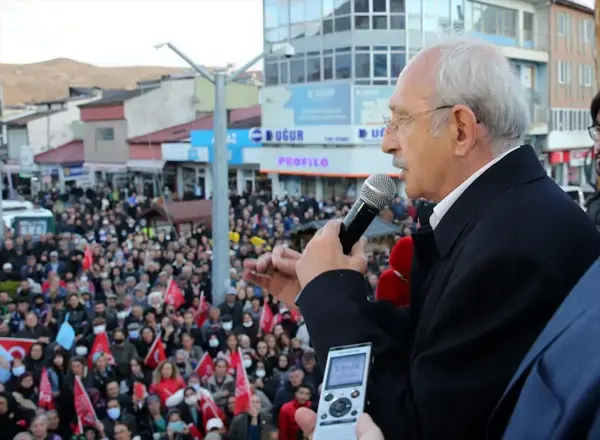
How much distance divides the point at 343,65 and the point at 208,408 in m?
22.9

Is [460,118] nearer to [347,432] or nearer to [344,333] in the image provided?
[344,333]

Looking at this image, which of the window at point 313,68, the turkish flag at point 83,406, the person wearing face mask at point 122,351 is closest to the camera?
the turkish flag at point 83,406

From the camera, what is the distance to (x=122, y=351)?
851 cm

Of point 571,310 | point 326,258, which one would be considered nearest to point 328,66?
point 326,258

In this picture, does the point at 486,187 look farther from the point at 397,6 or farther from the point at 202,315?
the point at 397,6

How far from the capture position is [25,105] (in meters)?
58.5

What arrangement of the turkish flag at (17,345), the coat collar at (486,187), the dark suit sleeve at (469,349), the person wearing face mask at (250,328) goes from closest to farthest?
1. the dark suit sleeve at (469,349)
2. the coat collar at (486,187)
3. the turkish flag at (17,345)
4. the person wearing face mask at (250,328)

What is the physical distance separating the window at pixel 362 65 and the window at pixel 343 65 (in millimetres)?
246

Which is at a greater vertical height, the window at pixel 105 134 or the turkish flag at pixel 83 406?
the window at pixel 105 134

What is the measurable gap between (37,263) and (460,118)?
46.5 ft

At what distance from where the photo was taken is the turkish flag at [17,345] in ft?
28.1

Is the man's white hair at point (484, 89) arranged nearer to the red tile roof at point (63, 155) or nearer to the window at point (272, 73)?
the window at point (272, 73)

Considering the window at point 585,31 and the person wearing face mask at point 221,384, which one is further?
the window at point 585,31

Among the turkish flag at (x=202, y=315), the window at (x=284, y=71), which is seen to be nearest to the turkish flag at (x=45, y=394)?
the turkish flag at (x=202, y=315)
